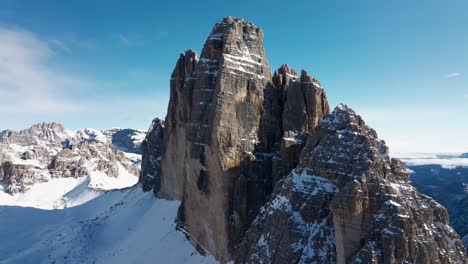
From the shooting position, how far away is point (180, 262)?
159 feet

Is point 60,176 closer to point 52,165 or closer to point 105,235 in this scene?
point 52,165

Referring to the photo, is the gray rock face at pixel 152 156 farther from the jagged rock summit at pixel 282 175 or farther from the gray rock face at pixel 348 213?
the gray rock face at pixel 348 213

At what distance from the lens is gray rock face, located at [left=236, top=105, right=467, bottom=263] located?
2405 centimetres

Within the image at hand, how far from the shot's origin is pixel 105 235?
74.1 meters

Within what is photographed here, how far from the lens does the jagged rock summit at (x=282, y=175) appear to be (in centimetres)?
2558

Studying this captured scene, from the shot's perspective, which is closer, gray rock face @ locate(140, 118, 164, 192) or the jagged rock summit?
the jagged rock summit

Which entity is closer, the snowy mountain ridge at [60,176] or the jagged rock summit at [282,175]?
the jagged rock summit at [282,175]

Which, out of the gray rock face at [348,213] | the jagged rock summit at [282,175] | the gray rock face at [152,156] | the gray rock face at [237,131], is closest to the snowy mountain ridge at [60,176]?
the gray rock face at [152,156]

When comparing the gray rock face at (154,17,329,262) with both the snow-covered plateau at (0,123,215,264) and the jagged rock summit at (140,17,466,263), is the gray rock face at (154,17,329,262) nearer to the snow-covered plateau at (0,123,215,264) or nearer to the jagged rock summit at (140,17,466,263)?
the jagged rock summit at (140,17,466,263)

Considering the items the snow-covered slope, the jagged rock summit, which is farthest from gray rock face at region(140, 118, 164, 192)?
the jagged rock summit

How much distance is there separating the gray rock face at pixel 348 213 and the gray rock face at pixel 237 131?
20.6 feet

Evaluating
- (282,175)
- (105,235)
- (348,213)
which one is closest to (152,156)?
(105,235)

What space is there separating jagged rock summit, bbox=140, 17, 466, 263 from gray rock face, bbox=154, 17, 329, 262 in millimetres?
115

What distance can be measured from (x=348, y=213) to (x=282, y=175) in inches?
529
